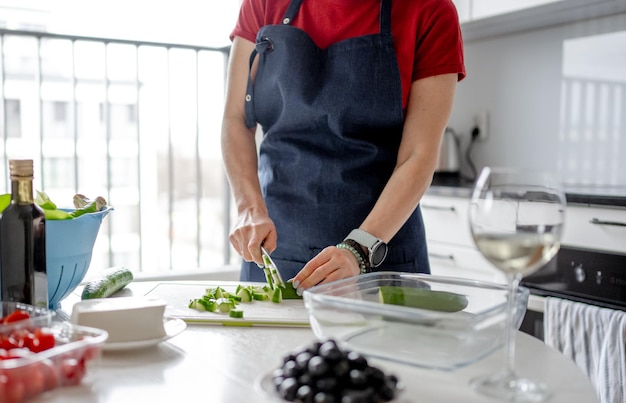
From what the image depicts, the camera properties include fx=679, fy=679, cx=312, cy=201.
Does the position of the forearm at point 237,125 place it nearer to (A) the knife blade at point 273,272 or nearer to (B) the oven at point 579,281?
(A) the knife blade at point 273,272

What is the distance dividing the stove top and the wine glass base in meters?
1.58

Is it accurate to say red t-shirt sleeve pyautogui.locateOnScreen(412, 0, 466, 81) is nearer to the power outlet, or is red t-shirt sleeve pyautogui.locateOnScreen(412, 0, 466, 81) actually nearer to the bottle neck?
the bottle neck

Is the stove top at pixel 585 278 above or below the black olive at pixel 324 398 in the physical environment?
below

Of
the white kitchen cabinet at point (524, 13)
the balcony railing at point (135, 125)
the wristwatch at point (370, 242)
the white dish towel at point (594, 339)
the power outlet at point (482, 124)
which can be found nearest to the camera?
the wristwatch at point (370, 242)

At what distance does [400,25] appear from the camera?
1458 mm

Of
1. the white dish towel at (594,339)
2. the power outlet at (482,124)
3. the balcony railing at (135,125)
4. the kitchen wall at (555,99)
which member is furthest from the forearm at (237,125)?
the power outlet at (482,124)

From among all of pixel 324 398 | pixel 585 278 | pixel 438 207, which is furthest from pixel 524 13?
pixel 324 398

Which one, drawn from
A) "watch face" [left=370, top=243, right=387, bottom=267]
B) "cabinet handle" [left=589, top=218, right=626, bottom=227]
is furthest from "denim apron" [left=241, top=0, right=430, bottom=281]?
"cabinet handle" [left=589, top=218, right=626, bottom=227]

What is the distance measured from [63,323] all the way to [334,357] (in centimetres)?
34

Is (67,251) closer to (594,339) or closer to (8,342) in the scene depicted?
(8,342)

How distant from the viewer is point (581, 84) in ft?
9.02

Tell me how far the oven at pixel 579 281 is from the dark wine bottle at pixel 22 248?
181cm

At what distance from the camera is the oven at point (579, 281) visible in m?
2.16

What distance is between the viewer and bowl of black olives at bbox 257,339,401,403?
624 millimetres
